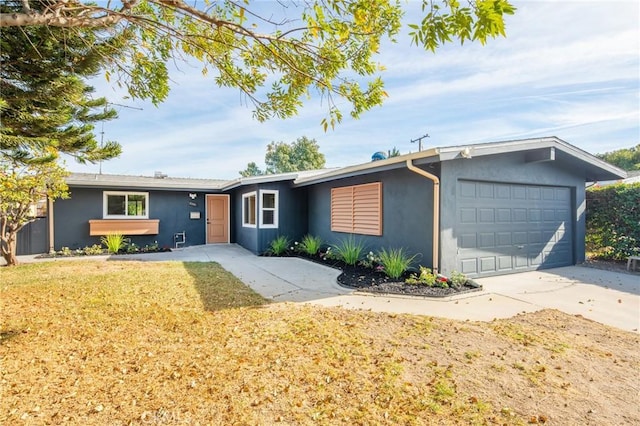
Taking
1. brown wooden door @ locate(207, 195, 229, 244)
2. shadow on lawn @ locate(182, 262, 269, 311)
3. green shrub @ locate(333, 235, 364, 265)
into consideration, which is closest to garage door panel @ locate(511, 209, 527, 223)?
green shrub @ locate(333, 235, 364, 265)

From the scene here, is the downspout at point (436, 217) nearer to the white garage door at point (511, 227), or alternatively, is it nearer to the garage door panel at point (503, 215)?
the white garage door at point (511, 227)

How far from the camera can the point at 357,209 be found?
29.0 ft

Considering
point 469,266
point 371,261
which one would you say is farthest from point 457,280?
point 371,261

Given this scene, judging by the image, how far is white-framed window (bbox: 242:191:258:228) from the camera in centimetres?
1142

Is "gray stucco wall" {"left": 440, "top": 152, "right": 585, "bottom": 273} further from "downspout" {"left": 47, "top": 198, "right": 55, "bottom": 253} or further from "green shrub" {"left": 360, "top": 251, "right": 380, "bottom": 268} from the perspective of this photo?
"downspout" {"left": 47, "top": 198, "right": 55, "bottom": 253}

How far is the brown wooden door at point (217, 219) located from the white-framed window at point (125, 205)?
240 cm

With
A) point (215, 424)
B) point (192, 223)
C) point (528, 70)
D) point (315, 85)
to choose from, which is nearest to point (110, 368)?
point (215, 424)

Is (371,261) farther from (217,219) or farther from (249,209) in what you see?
(217,219)

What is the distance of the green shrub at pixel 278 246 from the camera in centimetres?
1044

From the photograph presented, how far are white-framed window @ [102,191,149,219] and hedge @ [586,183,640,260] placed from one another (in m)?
14.9

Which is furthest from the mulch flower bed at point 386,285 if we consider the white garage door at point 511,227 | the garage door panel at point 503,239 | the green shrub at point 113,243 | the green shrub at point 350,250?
the green shrub at point 113,243

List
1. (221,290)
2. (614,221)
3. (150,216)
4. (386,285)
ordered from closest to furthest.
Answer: (221,290)
(386,285)
(614,221)
(150,216)

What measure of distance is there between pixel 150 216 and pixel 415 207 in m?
10.1

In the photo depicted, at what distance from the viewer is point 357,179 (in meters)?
8.84
